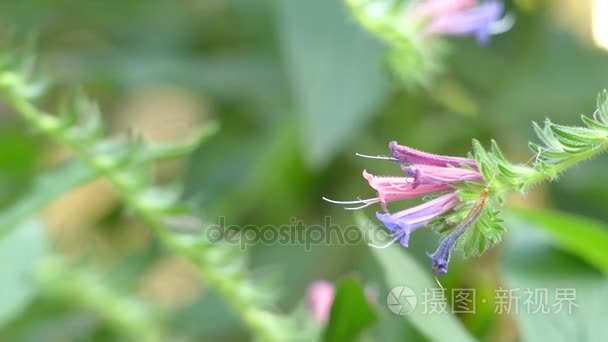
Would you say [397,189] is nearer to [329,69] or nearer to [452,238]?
[452,238]

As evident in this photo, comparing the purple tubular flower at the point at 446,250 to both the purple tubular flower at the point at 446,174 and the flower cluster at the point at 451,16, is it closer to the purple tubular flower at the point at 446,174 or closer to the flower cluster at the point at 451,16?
the purple tubular flower at the point at 446,174

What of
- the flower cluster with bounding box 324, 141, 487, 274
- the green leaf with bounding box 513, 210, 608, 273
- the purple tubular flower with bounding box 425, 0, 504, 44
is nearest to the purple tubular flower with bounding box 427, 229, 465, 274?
the flower cluster with bounding box 324, 141, 487, 274

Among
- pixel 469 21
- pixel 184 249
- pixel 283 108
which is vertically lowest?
pixel 184 249

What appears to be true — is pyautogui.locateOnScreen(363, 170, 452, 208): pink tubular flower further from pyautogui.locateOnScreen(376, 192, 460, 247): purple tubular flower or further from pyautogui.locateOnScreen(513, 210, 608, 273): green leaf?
pyautogui.locateOnScreen(513, 210, 608, 273): green leaf

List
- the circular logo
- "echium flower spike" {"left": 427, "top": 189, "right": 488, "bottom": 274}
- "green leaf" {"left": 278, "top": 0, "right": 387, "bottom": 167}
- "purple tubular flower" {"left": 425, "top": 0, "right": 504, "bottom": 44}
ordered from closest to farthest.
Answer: "echium flower spike" {"left": 427, "top": 189, "right": 488, "bottom": 274}, the circular logo, "purple tubular flower" {"left": 425, "top": 0, "right": 504, "bottom": 44}, "green leaf" {"left": 278, "top": 0, "right": 387, "bottom": 167}

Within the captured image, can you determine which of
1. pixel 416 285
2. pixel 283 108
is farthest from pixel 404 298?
pixel 283 108

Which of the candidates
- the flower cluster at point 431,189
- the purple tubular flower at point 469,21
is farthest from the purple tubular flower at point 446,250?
the purple tubular flower at point 469,21
